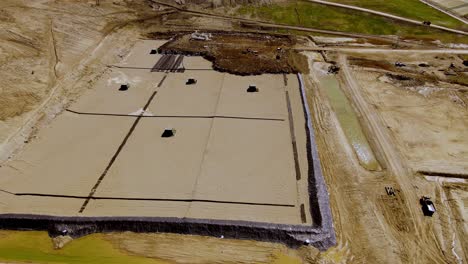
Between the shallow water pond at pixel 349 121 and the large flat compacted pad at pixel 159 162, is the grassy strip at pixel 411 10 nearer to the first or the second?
the shallow water pond at pixel 349 121

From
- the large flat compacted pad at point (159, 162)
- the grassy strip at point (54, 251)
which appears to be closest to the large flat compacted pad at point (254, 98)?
the large flat compacted pad at point (159, 162)

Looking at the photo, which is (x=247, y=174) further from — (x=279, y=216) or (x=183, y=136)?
(x=183, y=136)

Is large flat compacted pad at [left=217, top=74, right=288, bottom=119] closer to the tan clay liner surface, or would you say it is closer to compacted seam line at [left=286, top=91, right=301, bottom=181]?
the tan clay liner surface

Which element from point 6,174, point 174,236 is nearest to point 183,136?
point 174,236

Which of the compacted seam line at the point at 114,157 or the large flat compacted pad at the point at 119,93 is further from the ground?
the large flat compacted pad at the point at 119,93

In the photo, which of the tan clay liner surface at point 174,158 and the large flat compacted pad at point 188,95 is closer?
the tan clay liner surface at point 174,158

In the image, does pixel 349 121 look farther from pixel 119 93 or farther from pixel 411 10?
pixel 411 10
